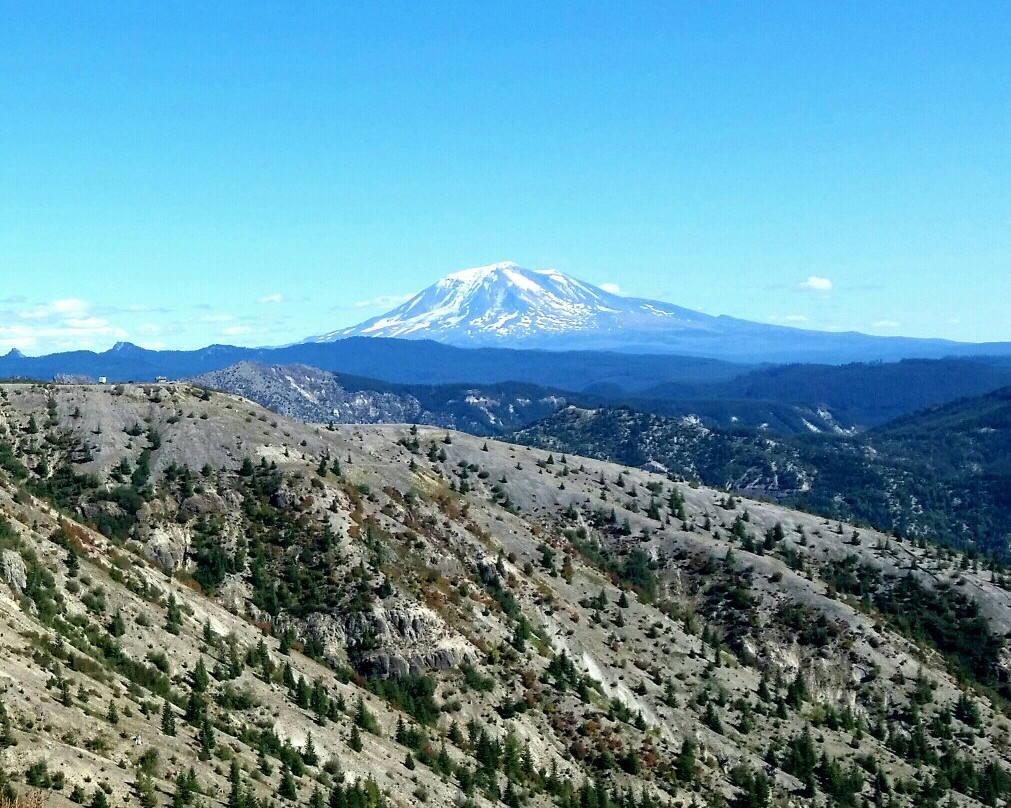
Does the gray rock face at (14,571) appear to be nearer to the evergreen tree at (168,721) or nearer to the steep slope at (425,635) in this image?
the steep slope at (425,635)

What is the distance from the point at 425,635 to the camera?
74688mm

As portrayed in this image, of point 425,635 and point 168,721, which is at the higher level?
point 168,721

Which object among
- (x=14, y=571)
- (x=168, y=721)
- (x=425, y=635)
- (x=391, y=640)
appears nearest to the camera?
(x=168, y=721)

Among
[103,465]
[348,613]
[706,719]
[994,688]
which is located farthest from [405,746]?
[994,688]

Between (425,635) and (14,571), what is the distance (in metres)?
32.2

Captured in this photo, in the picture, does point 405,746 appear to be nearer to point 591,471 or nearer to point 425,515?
point 425,515

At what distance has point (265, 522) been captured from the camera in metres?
81.7

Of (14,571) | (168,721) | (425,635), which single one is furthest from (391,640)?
(168,721)

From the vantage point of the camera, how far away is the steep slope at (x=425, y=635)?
46.4m

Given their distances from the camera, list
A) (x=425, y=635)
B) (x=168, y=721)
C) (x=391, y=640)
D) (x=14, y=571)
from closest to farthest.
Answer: (x=168, y=721), (x=14, y=571), (x=391, y=640), (x=425, y=635)

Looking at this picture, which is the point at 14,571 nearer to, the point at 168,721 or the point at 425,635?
the point at 168,721

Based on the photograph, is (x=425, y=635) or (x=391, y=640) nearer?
(x=391, y=640)

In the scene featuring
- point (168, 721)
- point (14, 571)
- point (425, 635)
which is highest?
point (14, 571)

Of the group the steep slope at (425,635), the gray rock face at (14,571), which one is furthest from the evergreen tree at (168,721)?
the gray rock face at (14,571)
